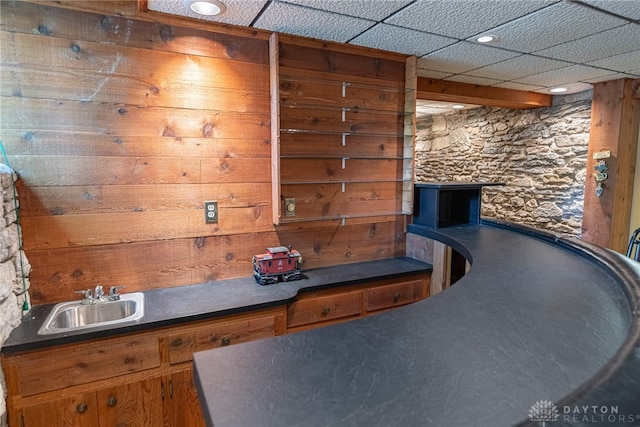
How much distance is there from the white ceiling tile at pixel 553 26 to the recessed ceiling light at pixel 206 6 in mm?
1518

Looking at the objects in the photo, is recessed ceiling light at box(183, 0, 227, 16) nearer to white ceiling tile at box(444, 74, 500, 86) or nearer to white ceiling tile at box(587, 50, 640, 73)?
white ceiling tile at box(444, 74, 500, 86)

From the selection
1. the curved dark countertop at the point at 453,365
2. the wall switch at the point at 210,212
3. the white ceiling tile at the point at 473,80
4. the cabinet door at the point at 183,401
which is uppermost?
the white ceiling tile at the point at 473,80

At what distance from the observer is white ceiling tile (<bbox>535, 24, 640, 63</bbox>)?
2141 mm

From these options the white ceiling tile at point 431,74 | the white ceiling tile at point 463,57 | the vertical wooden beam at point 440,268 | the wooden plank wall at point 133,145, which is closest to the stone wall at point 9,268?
the wooden plank wall at point 133,145

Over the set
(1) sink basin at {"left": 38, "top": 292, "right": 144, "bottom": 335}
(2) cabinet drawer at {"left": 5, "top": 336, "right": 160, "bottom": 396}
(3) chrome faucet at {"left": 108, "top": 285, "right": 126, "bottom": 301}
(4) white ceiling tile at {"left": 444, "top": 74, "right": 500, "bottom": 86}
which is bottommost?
(2) cabinet drawer at {"left": 5, "top": 336, "right": 160, "bottom": 396}

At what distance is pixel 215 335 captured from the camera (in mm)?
1866

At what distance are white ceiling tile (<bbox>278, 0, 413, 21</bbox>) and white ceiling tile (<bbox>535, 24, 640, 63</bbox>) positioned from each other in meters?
1.31

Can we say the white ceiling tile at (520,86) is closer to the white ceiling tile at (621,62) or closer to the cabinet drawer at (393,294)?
the white ceiling tile at (621,62)

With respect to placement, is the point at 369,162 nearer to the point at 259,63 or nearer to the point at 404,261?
the point at 404,261

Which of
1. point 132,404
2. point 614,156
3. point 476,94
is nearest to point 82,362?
point 132,404

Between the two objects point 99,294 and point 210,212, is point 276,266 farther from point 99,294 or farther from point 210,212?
point 99,294

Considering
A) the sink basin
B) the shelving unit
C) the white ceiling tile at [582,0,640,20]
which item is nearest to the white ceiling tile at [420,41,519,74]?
the shelving unit

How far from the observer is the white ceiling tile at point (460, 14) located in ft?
5.71

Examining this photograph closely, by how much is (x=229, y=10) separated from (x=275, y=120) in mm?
626
